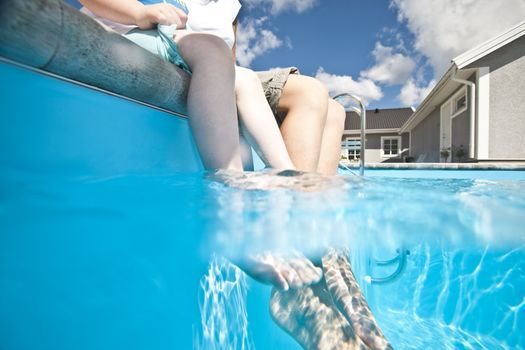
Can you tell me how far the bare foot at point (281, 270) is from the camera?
85 centimetres

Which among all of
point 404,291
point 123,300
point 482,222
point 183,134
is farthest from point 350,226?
point 404,291

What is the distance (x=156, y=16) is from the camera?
122 centimetres

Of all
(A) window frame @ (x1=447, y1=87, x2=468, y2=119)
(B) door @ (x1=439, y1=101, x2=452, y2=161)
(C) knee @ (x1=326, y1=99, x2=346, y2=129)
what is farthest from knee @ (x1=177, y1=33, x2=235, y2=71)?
(B) door @ (x1=439, y1=101, x2=452, y2=161)

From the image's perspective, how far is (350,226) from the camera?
34.3 inches

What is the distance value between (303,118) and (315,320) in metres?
1.02

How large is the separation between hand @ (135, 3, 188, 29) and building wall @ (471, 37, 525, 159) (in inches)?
403

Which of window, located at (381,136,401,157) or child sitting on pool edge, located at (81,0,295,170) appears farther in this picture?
window, located at (381,136,401,157)

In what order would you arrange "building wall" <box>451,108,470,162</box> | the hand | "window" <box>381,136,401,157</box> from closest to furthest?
the hand < "building wall" <box>451,108,470,162</box> < "window" <box>381,136,401,157</box>

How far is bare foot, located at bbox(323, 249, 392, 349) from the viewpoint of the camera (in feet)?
2.98

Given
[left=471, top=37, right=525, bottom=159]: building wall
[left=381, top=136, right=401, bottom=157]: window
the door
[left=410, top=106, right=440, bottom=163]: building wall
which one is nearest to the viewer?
[left=471, top=37, right=525, bottom=159]: building wall

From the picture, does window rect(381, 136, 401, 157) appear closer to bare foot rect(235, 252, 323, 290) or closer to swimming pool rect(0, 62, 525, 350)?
swimming pool rect(0, 62, 525, 350)

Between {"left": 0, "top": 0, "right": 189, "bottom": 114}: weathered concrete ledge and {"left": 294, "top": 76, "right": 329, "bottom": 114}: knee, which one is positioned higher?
{"left": 294, "top": 76, "right": 329, "bottom": 114}: knee

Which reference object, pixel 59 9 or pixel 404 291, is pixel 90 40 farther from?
pixel 404 291

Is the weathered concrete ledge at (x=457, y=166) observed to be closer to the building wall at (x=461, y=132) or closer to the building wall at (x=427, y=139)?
the building wall at (x=461, y=132)
